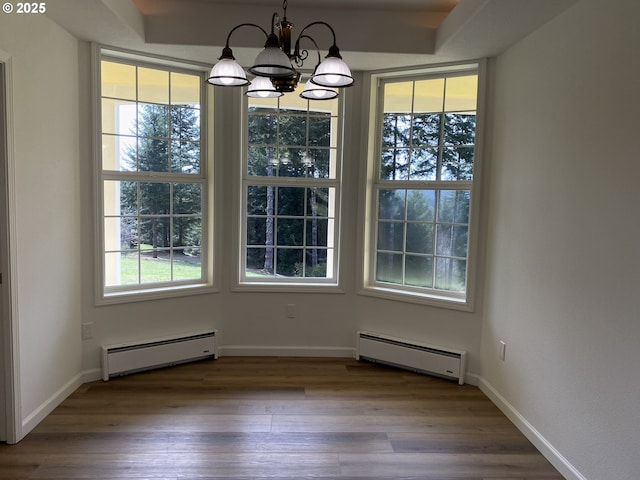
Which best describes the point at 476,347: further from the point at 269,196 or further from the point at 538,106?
the point at 269,196

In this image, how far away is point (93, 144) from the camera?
3.20 m

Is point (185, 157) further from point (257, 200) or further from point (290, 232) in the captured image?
point (290, 232)

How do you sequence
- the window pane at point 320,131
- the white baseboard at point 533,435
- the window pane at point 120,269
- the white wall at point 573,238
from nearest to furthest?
the white wall at point 573,238 < the white baseboard at point 533,435 < the window pane at point 120,269 < the window pane at point 320,131

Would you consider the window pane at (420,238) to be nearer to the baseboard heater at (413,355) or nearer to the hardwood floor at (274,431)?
the baseboard heater at (413,355)

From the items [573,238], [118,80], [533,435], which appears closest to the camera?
[573,238]

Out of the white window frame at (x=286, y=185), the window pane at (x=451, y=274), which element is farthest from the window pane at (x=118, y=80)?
the window pane at (x=451, y=274)

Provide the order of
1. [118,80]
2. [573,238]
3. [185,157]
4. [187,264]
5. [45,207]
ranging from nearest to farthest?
[573,238]
[45,207]
[118,80]
[185,157]
[187,264]

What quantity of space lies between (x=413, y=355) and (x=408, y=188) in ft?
4.70

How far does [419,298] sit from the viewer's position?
3635mm

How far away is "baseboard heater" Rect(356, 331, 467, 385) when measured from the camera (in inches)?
136

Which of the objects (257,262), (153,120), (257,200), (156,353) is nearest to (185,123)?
(153,120)

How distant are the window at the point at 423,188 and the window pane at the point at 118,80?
207 centimetres

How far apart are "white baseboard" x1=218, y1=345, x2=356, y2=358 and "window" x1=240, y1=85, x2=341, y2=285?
0.61 metres

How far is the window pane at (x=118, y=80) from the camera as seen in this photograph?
10.9 ft
